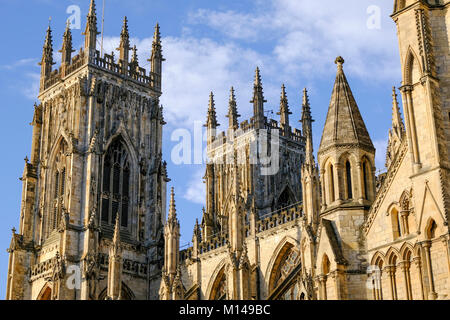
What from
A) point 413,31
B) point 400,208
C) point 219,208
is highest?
point 219,208

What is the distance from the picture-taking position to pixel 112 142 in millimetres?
48375

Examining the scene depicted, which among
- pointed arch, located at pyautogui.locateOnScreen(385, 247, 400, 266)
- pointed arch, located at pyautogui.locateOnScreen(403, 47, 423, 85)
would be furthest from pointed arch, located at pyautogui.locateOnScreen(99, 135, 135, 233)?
pointed arch, located at pyautogui.locateOnScreen(403, 47, 423, 85)

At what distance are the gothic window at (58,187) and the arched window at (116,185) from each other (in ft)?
8.48

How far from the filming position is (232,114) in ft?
194

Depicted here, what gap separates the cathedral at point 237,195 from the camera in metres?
16.6

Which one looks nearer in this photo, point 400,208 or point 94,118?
point 400,208

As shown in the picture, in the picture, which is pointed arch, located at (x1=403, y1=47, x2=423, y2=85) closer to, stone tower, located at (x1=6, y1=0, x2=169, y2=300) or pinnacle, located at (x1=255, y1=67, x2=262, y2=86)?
stone tower, located at (x1=6, y1=0, x2=169, y2=300)

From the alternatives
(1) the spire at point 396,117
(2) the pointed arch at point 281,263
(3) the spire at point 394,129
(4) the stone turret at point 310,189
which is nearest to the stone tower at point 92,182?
(2) the pointed arch at point 281,263

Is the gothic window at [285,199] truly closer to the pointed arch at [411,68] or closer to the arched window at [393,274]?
the arched window at [393,274]
